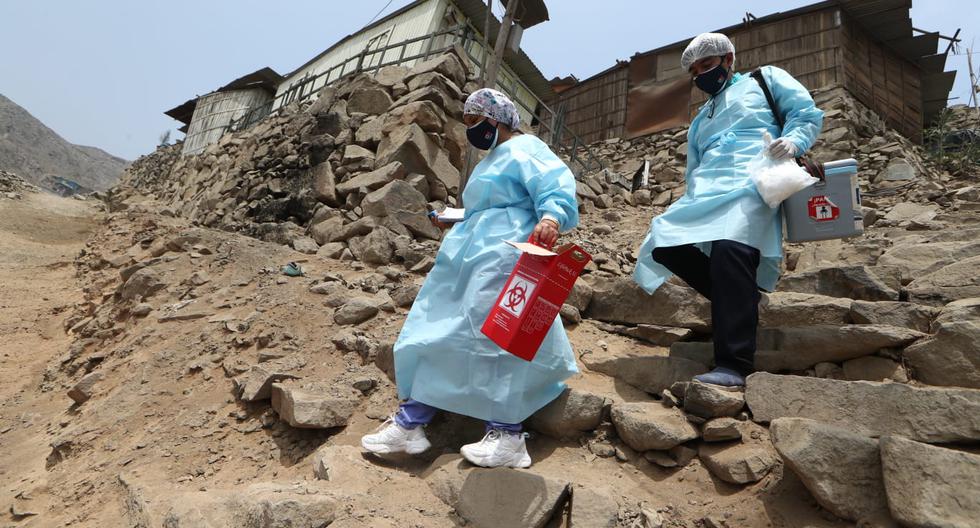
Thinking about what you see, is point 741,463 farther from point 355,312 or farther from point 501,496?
point 355,312

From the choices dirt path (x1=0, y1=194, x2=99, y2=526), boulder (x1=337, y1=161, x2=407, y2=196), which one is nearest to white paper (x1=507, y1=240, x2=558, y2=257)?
dirt path (x1=0, y1=194, x2=99, y2=526)

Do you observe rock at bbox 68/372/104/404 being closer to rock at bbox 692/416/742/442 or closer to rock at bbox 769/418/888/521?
rock at bbox 692/416/742/442

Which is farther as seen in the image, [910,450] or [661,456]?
[661,456]

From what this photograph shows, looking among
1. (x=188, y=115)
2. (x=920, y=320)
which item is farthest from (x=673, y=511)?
(x=188, y=115)

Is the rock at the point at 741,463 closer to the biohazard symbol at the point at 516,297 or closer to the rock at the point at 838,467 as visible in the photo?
the rock at the point at 838,467

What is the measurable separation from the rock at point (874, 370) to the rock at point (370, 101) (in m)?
6.09

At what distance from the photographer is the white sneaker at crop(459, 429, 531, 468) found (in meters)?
1.91

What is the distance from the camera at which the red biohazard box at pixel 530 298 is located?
1907 millimetres

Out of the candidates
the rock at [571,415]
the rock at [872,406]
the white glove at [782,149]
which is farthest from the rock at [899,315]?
the rock at [571,415]

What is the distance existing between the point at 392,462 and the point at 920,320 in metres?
2.21

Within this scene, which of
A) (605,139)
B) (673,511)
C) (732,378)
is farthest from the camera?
(605,139)

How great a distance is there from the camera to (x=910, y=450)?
138 centimetres

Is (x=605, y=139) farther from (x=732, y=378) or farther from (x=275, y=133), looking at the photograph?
(x=732, y=378)

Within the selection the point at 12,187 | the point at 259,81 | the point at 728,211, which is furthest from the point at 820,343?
the point at 12,187
